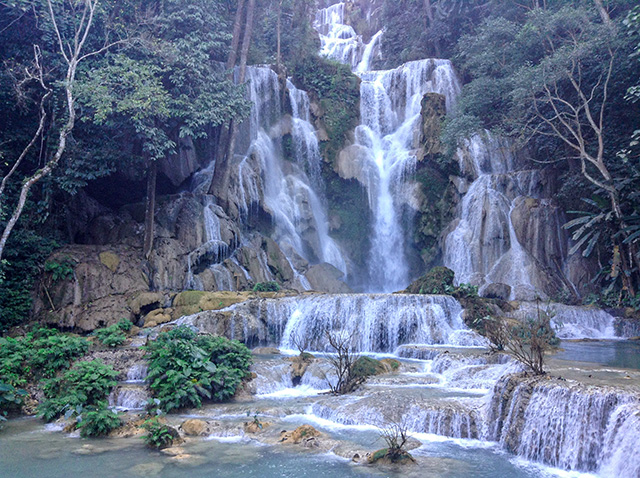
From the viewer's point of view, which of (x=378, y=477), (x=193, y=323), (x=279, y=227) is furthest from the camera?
(x=279, y=227)

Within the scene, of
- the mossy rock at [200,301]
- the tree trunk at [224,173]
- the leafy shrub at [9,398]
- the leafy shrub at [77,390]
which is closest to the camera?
the leafy shrub at [77,390]

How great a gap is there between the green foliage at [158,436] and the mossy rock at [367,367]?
430 cm

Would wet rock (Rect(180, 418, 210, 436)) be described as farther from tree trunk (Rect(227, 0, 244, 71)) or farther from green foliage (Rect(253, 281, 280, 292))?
tree trunk (Rect(227, 0, 244, 71))

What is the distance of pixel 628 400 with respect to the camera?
20.5ft

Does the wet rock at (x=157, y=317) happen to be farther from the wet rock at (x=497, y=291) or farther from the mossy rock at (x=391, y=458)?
the wet rock at (x=497, y=291)

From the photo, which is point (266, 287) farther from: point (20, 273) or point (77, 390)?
point (77, 390)

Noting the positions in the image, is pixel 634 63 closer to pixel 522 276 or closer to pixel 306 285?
pixel 522 276

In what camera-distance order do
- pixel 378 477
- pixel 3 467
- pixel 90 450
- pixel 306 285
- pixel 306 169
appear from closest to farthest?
pixel 378 477 → pixel 3 467 → pixel 90 450 → pixel 306 285 → pixel 306 169

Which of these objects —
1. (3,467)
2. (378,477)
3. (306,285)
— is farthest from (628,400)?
(306,285)

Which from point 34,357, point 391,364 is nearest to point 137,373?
point 34,357

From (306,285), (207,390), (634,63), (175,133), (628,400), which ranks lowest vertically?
(207,390)

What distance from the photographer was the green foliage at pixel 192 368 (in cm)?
928

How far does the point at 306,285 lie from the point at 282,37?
16.6 m

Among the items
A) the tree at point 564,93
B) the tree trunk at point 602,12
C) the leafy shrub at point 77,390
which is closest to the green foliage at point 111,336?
the leafy shrub at point 77,390
